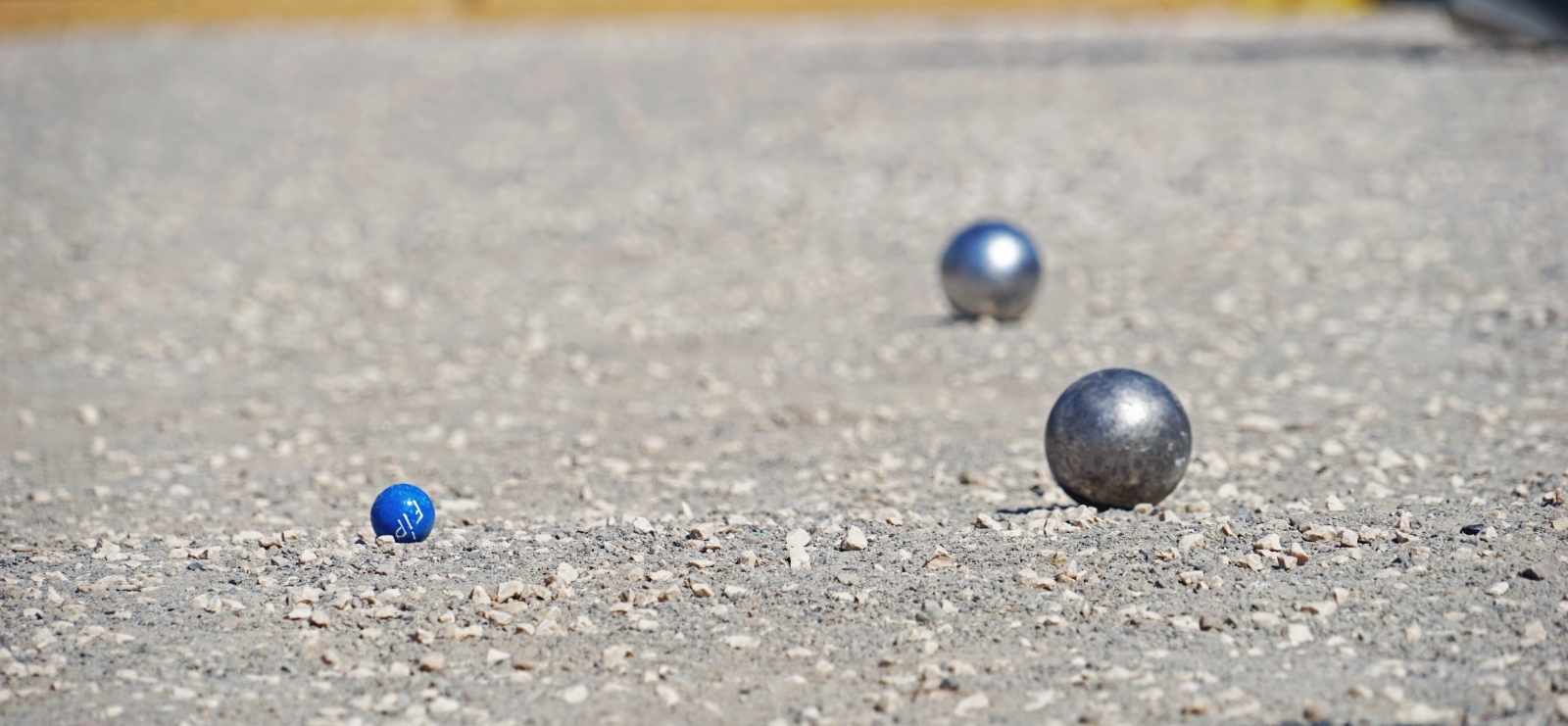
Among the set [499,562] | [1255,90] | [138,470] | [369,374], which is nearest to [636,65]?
[1255,90]

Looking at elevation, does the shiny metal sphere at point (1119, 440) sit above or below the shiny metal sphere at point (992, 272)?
below

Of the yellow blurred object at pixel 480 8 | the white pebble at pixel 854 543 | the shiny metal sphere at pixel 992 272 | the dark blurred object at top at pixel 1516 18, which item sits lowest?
the white pebble at pixel 854 543

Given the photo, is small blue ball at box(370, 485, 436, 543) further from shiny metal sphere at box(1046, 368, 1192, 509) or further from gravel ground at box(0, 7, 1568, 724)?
shiny metal sphere at box(1046, 368, 1192, 509)

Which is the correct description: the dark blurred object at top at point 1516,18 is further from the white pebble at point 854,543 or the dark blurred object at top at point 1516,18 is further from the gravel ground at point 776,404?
the white pebble at point 854,543

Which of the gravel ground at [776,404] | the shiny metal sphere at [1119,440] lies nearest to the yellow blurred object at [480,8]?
the gravel ground at [776,404]

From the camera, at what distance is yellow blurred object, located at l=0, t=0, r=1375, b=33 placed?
103ft

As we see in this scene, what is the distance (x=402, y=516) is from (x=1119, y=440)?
3.20 meters

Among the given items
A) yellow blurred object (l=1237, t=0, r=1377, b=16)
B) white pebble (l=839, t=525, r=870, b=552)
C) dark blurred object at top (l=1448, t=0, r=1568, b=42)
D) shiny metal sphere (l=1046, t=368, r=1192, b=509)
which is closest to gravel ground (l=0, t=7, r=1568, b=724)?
white pebble (l=839, t=525, r=870, b=552)

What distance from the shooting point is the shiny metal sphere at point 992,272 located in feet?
35.0

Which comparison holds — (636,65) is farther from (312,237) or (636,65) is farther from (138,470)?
(138,470)

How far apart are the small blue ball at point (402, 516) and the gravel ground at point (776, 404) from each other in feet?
0.24

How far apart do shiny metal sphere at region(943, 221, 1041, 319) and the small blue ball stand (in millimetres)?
5203

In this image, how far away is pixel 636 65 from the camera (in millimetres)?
25594

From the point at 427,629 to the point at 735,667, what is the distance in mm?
1235
